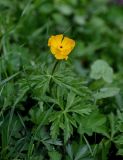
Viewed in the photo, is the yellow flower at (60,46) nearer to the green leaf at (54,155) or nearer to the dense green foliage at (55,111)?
the dense green foliage at (55,111)

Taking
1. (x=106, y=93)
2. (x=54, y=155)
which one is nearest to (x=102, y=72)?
(x=106, y=93)

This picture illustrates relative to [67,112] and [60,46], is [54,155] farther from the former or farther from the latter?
[60,46]

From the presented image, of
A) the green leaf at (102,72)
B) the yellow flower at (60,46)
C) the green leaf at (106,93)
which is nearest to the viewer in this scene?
the yellow flower at (60,46)

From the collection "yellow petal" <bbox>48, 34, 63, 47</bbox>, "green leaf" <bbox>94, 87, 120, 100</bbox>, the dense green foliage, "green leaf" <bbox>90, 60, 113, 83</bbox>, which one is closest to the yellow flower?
"yellow petal" <bbox>48, 34, 63, 47</bbox>

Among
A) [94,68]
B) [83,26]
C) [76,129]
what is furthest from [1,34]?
[83,26]

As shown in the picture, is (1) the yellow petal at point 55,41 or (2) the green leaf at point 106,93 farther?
(2) the green leaf at point 106,93

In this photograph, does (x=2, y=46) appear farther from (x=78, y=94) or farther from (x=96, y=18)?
(x=96, y=18)

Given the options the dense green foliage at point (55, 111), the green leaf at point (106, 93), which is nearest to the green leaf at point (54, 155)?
the dense green foliage at point (55, 111)

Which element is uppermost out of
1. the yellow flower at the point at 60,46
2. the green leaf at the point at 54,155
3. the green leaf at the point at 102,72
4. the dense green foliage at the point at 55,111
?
the yellow flower at the point at 60,46
